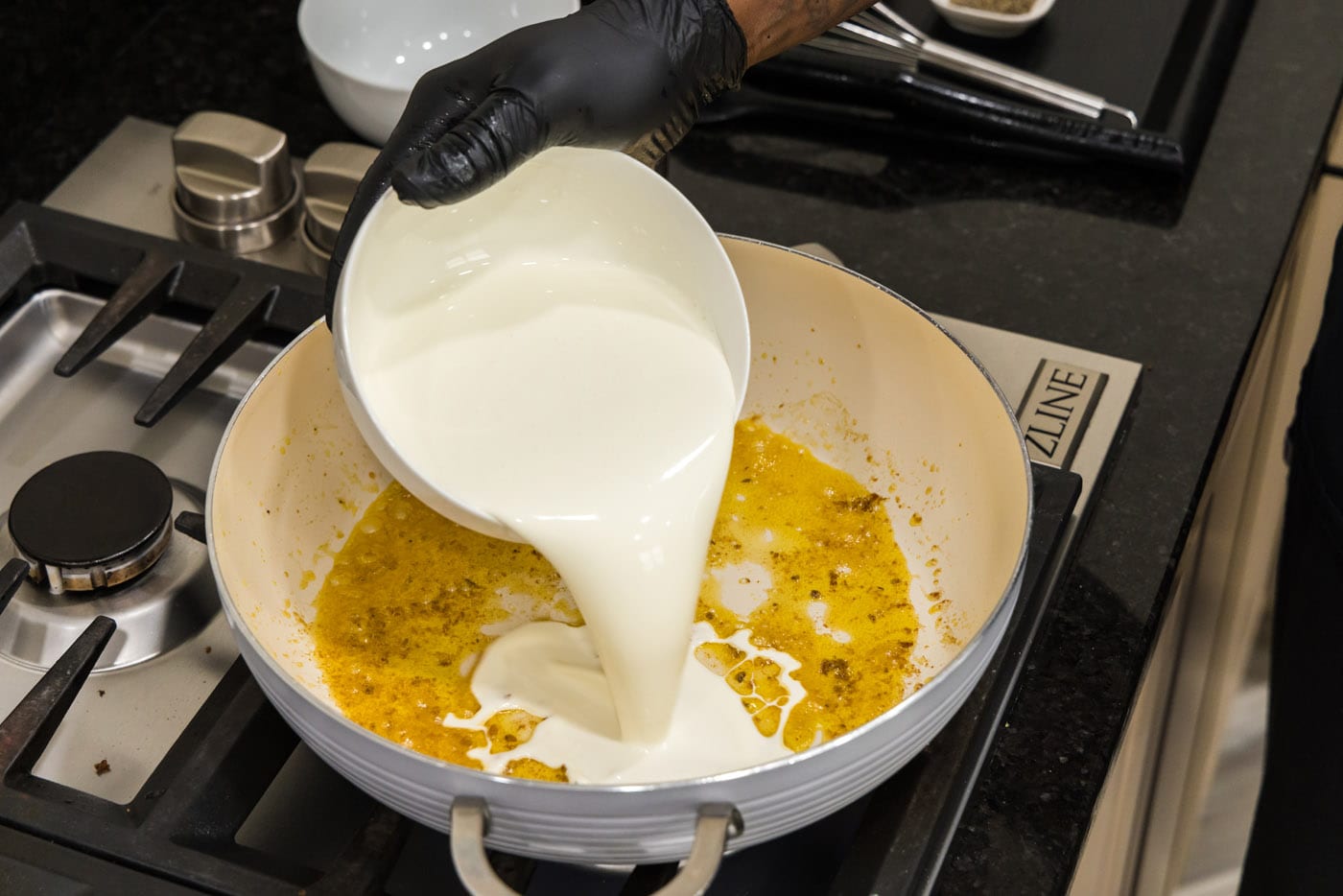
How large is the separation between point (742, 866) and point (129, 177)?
84 cm

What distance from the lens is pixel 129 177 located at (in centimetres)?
123

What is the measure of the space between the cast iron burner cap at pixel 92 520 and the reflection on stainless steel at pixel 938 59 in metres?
0.75

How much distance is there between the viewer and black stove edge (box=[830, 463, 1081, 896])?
0.73 metres

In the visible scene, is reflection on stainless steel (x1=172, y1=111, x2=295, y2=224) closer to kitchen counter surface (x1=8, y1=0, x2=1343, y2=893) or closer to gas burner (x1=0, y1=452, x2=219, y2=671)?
kitchen counter surface (x1=8, y1=0, x2=1343, y2=893)

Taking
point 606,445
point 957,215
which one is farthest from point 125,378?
point 957,215

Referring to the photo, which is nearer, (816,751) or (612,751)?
(816,751)

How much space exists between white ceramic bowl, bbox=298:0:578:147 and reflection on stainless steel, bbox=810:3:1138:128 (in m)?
0.27

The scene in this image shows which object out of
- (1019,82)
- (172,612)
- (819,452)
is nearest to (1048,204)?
(1019,82)

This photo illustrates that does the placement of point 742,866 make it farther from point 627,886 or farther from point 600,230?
point 600,230

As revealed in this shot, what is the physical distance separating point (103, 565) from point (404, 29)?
64cm

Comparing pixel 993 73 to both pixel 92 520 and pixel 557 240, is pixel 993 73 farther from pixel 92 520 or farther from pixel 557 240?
pixel 92 520

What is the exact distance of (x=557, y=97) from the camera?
0.78 metres

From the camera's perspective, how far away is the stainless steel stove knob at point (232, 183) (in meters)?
1.12

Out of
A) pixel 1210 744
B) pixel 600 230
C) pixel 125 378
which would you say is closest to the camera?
pixel 600 230
